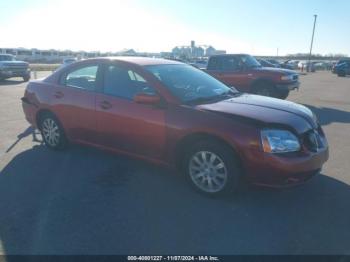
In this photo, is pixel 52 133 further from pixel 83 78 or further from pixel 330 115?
pixel 330 115

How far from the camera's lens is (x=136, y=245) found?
3.20 metres

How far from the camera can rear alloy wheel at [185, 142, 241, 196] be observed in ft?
13.0

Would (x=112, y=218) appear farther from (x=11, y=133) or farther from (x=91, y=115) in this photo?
(x=11, y=133)

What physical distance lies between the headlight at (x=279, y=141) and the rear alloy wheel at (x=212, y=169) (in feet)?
1.37

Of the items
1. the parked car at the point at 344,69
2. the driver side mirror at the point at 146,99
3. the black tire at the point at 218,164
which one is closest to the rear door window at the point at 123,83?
the driver side mirror at the point at 146,99

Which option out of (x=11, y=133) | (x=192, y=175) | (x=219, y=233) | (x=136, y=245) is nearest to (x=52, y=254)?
(x=136, y=245)

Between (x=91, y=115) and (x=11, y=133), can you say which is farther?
(x=11, y=133)

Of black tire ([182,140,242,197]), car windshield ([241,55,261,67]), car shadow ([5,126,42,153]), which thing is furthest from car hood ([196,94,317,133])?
car windshield ([241,55,261,67])

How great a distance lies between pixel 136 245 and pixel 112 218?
60 centimetres

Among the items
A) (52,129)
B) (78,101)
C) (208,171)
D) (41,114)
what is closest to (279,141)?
(208,171)

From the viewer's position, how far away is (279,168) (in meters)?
3.76

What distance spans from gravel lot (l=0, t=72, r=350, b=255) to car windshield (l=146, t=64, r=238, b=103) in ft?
3.97

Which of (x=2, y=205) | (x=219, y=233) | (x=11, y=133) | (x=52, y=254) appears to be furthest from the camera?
(x=11, y=133)

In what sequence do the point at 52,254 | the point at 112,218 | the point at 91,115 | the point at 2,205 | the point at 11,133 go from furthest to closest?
the point at 11,133
the point at 91,115
the point at 2,205
the point at 112,218
the point at 52,254
